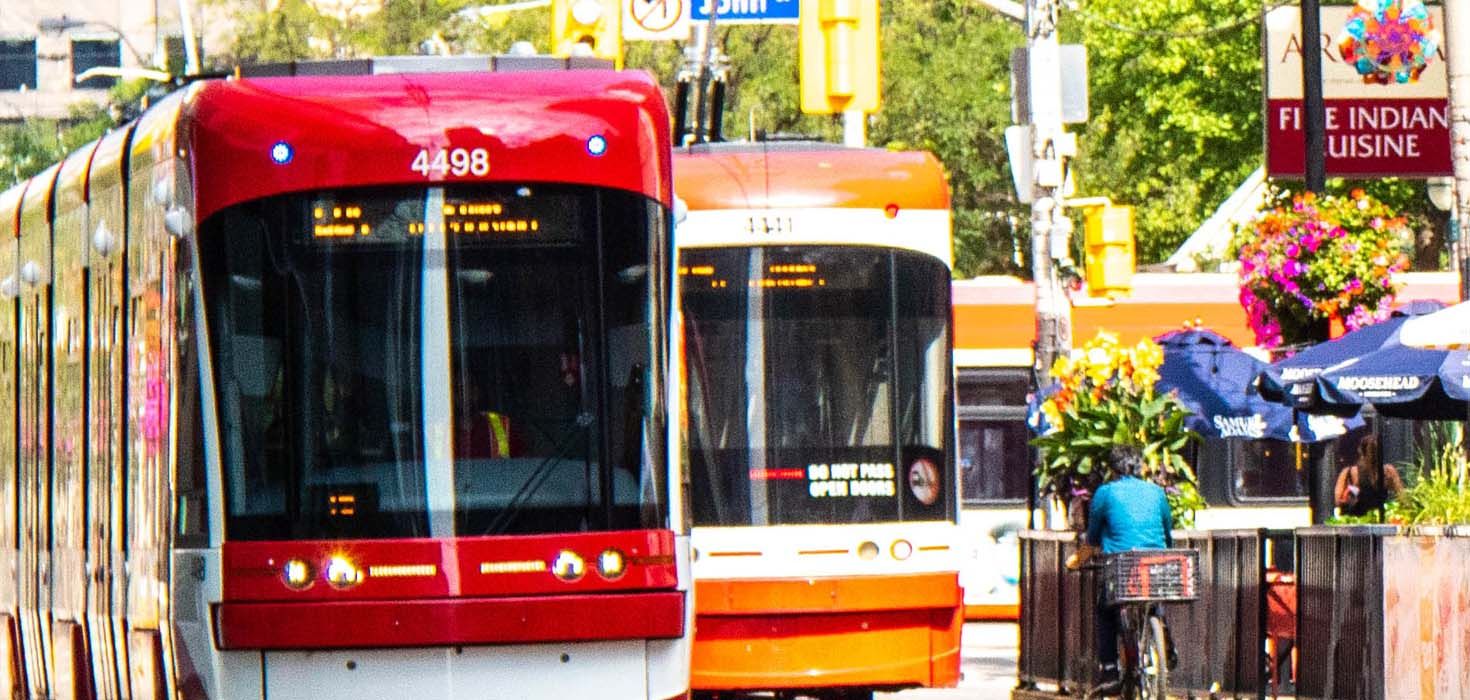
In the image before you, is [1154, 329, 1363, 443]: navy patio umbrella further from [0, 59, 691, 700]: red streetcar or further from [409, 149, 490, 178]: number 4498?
[409, 149, 490, 178]: number 4498

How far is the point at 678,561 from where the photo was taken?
12.5m

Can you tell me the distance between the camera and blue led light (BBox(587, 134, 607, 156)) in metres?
Result: 12.6

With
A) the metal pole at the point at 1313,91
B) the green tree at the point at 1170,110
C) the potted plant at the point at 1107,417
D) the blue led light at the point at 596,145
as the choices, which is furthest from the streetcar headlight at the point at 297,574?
the green tree at the point at 1170,110

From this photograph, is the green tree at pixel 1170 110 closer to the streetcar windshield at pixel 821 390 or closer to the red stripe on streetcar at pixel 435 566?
the streetcar windshield at pixel 821 390

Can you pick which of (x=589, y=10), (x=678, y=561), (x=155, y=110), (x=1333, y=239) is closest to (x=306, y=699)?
(x=678, y=561)

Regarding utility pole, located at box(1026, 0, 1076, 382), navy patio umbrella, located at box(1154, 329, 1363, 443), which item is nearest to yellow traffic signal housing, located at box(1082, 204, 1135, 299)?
utility pole, located at box(1026, 0, 1076, 382)

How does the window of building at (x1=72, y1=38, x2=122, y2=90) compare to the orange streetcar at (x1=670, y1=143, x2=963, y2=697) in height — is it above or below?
above

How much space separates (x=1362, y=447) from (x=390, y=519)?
12.7 metres

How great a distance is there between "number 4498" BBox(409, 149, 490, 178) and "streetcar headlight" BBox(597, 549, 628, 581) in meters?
1.60

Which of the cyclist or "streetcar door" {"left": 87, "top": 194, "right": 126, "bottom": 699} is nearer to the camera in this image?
"streetcar door" {"left": 87, "top": 194, "right": 126, "bottom": 699}

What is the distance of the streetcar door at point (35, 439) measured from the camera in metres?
16.5

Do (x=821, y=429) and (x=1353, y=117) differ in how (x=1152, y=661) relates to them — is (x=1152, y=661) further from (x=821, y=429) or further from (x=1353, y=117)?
(x=1353, y=117)

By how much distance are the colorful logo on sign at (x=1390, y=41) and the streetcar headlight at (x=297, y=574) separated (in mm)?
12001

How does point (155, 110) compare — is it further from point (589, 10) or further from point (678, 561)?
point (589, 10)
